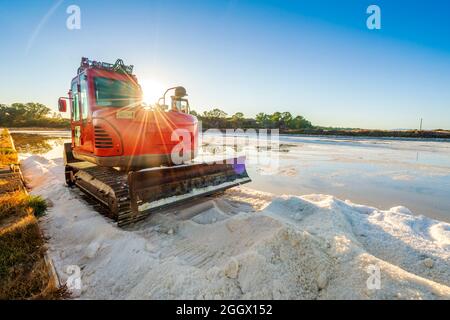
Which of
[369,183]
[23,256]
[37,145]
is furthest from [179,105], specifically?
[37,145]

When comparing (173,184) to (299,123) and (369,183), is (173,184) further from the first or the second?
(299,123)

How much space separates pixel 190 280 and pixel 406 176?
29.0ft

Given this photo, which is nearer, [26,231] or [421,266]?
[421,266]

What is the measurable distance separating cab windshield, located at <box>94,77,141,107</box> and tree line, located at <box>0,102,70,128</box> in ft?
218

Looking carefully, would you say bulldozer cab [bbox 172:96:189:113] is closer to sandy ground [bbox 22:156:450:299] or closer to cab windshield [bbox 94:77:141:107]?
cab windshield [bbox 94:77:141:107]

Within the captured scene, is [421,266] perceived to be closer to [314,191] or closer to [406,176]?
[314,191]

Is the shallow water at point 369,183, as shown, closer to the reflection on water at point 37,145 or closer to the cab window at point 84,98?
the cab window at point 84,98

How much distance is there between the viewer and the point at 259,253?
2879mm

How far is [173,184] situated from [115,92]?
249 cm

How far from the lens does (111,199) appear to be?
4207 millimetres

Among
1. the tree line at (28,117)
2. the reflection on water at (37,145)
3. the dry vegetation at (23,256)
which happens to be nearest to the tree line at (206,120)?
the tree line at (28,117)

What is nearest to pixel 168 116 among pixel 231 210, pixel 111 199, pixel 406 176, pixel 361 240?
pixel 111 199

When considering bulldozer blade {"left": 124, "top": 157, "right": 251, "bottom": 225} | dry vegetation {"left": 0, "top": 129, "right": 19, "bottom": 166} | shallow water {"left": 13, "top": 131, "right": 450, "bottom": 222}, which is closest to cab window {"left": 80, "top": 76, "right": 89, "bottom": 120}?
bulldozer blade {"left": 124, "top": 157, "right": 251, "bottom": 225}
